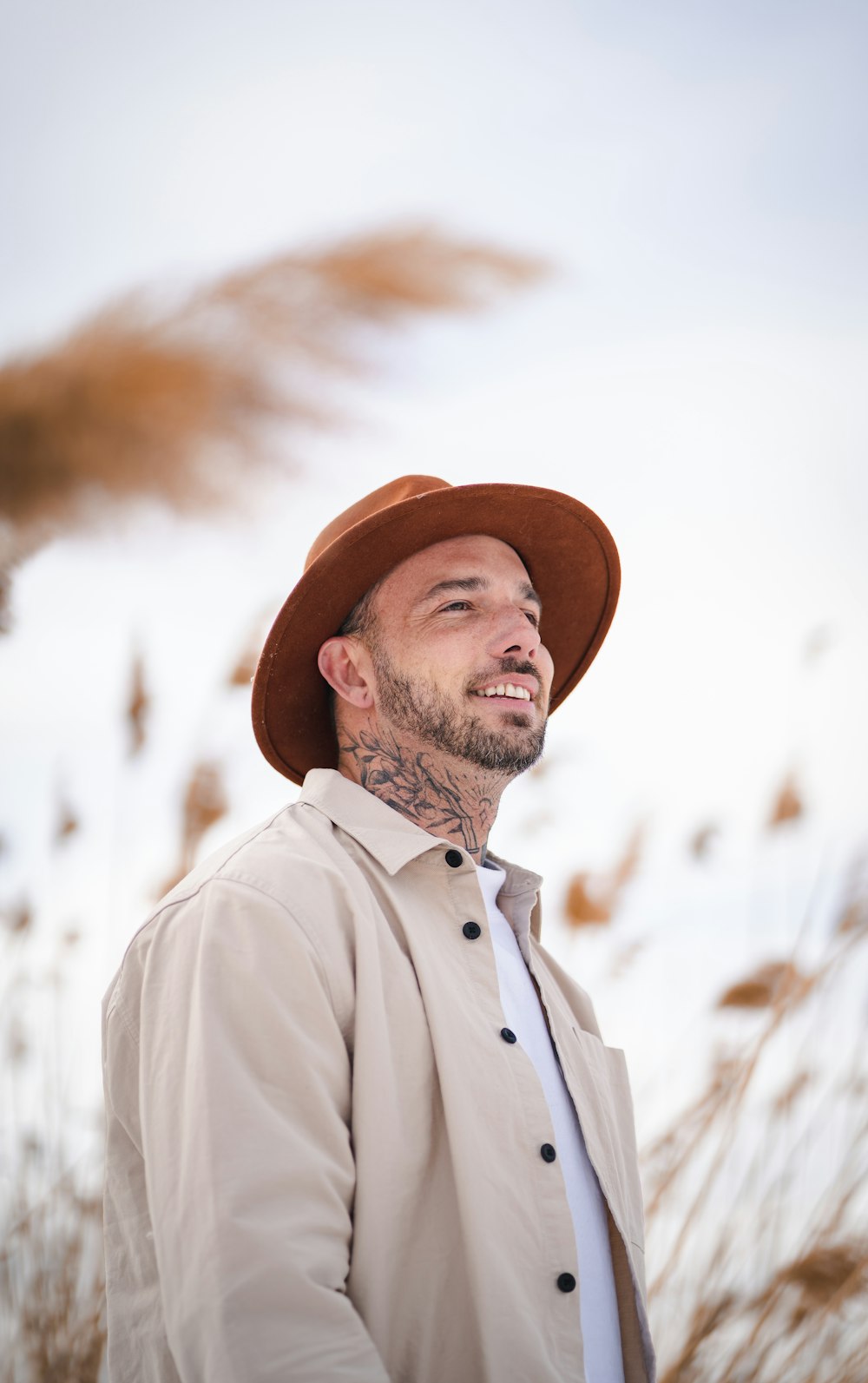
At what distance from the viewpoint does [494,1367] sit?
1.19 m

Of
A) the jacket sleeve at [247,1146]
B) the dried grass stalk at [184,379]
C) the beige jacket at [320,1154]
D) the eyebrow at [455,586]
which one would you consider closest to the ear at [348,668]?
the eyebrow at [455,586]

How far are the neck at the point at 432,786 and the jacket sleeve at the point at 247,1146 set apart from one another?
492mm

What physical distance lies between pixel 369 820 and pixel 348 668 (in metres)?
0.37

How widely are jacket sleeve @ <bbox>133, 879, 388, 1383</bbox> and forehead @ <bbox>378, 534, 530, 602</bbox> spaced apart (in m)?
0.76

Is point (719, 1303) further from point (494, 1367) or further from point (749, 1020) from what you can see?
point (494, 1367)

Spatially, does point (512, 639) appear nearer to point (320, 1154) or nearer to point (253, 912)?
point (253, 912)

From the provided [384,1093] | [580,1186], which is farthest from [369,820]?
[580,1186]

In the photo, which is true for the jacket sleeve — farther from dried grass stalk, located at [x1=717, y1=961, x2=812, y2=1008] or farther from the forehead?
dried grass stalk, located at [x1=717, y1=961, x2=812, y2=1008]

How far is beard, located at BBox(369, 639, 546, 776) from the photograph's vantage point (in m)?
1.76

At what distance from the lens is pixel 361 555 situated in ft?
6.33

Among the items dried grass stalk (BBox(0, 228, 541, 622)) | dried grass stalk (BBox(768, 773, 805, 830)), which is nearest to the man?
dried grass stalk (BBox(0, 228, 541, 622))

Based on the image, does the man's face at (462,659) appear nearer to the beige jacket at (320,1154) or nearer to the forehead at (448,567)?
the forehead at (448,567)

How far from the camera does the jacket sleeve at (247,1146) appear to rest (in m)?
1.05

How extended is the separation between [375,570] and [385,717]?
28 cm
